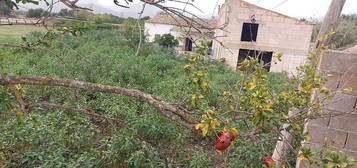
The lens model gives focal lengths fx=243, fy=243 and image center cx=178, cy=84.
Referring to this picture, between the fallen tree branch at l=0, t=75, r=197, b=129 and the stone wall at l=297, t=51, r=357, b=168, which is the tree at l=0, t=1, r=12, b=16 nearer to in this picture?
the fallen tree branch at l=0, t=75, r=197, b=129

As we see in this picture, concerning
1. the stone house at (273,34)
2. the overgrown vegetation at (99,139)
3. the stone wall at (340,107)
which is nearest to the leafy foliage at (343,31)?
the stone wall at (340,107)

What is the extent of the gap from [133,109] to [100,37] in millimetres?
10813

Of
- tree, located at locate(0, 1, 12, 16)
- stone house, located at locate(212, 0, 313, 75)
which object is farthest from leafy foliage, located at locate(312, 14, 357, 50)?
tree, located at locate(0, 1, 12, 16)

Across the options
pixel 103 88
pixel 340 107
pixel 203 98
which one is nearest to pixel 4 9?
pixel 103 88

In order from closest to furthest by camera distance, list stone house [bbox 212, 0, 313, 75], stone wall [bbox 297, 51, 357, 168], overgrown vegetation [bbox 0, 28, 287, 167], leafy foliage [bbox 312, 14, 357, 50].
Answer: stone wall [bbox 297, 51, 357, 168] → overgrown vegetation [bbox 0, 28, 287, 167] → leafy foliage [bbox 312, 14, 357, 50] → stone house [bbox 212, 0, 313, 75]

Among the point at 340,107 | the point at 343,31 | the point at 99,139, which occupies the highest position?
the point at 343,31

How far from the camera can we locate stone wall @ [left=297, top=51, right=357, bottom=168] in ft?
7.23

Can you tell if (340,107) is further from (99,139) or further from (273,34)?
(273,34)

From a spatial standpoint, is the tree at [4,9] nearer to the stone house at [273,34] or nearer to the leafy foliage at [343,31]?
the leafy foliage at [343,31]

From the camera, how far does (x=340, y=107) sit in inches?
88.5

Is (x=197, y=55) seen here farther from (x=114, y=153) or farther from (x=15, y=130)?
(x=15, y=130)

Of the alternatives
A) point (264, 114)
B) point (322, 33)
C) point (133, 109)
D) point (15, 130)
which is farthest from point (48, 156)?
point (322, 33)

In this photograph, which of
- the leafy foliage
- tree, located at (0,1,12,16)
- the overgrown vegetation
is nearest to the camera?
tree, located at (0,1,12,16)

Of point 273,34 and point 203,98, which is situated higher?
point 273,34
